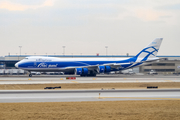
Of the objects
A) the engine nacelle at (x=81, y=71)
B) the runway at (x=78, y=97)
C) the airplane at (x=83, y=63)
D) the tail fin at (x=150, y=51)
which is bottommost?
the runway at (x=78, y=97)

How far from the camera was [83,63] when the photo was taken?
228 ft

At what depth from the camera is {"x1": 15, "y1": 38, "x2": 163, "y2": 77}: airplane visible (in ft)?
220

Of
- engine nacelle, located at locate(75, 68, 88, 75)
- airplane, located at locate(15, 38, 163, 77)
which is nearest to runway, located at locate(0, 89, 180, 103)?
engine nacelle, located at locate(75, 68, 88, 75)

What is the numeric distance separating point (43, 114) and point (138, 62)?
56.1 m

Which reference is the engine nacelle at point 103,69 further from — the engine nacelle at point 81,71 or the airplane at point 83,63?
the engine nacelle at point 81,71

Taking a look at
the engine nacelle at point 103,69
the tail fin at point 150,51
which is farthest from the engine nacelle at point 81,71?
the tail fin at point 150,51

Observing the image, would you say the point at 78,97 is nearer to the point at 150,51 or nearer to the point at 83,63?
the point at 83,63

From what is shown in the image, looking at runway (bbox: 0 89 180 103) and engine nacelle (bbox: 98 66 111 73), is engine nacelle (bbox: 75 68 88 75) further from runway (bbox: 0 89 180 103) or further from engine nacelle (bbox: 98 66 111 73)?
runway (bbox: 0 89 180 103)

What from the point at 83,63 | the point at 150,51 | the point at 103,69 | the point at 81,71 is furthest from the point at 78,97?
the point at 150,51

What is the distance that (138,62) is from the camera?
72125mm

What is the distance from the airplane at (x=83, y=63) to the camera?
220 feet

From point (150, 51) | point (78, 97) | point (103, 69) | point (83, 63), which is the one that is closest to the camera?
point (78, 97)

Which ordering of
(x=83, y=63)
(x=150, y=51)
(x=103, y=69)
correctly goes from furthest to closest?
(x=150, y=51)
(x=83, y=63)
(x=103, y=69)

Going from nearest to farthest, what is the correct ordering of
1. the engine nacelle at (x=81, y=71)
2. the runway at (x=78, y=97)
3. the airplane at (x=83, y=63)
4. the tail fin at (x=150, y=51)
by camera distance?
the runway at (x=78, y=97) < the engine nacelle at (x=81, y=71) < the airplane at (x=83, y=63) < the tail fin at (x=150, y=51)
